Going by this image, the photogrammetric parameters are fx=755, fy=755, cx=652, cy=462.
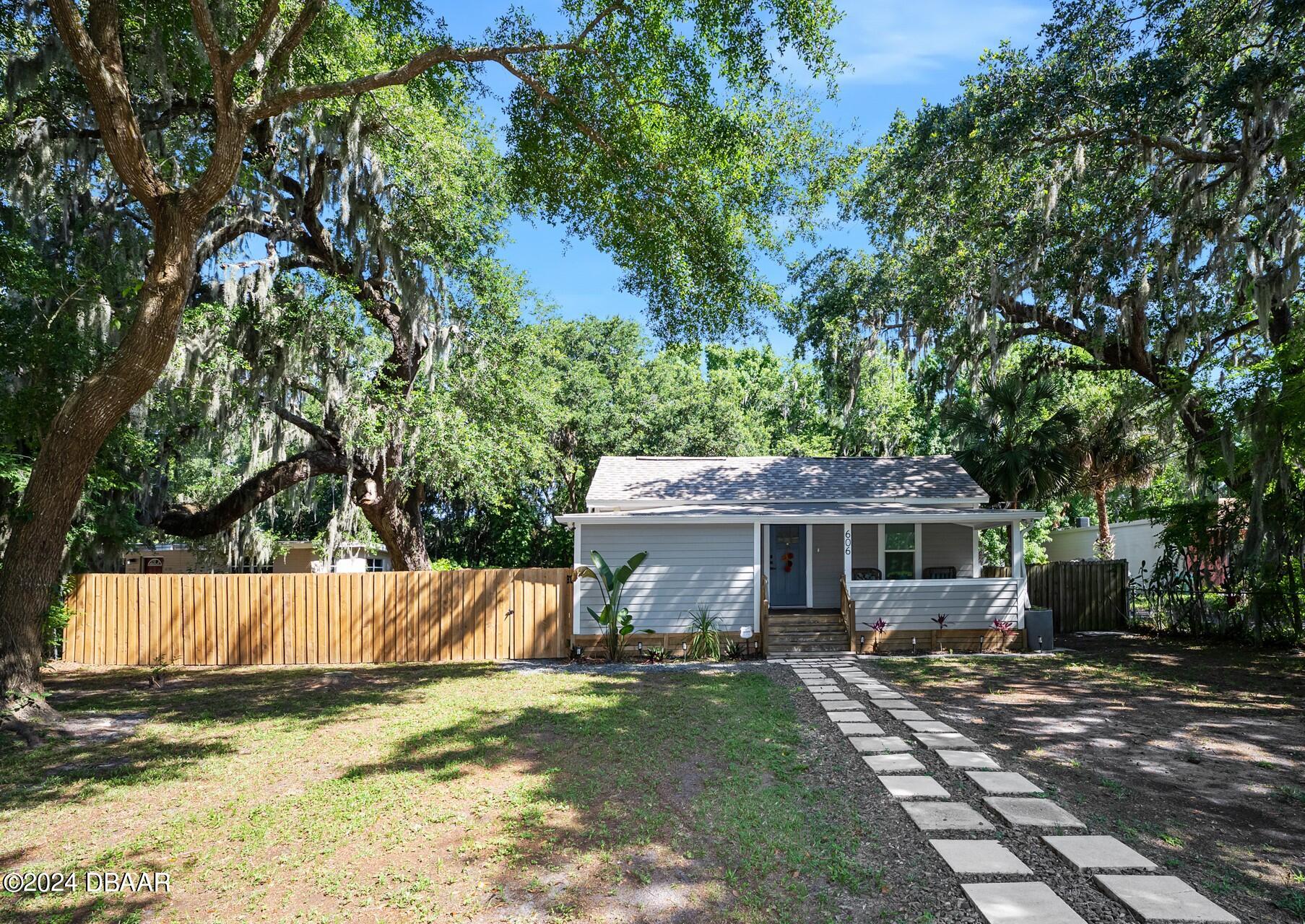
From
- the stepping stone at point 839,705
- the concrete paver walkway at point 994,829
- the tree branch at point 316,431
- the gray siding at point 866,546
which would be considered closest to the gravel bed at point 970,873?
the concrete paver walkway at point 994,829

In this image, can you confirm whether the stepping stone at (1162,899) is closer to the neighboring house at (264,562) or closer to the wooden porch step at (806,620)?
the wooden porch step at (806,620)

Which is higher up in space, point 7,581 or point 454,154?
point 454,154

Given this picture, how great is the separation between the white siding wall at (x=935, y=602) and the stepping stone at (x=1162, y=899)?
8.65 m

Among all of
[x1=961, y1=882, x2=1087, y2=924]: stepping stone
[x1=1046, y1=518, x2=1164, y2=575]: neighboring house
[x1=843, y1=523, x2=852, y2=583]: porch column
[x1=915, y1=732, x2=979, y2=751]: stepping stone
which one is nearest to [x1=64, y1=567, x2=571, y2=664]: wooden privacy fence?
[x1=843, y1=523, x2=852, y2=583]: porch column

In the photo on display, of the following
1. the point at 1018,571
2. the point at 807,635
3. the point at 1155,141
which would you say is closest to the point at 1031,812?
the point at 807,635

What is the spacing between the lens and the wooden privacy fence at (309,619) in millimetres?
10984

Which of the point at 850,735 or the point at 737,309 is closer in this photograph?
the point at 850,735

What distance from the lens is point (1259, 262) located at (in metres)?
10.3

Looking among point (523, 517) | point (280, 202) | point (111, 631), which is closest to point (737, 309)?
point (280, 202)

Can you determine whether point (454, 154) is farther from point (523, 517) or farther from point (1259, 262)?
point (523, 517)

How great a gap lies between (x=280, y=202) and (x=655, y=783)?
32.5ft

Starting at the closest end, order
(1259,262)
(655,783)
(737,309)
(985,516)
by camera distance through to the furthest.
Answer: (655,783) → (737,309) → (1259,262) → (985,516)

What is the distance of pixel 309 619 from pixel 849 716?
26.4ft

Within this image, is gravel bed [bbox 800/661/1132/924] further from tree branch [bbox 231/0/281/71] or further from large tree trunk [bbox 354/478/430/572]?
large tree trunk [bbox 354/478/430/572]
